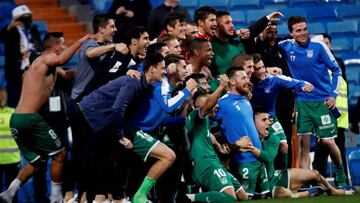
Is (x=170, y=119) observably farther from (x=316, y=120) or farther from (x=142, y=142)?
(x=316, y=120)

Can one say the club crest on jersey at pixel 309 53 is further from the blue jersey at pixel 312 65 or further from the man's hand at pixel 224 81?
the man's hand at pixel 224 81

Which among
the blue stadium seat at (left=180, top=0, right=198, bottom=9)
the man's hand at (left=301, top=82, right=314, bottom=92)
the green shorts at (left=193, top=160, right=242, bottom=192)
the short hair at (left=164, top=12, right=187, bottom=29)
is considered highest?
the short hair at (left=164, top=12, right=187, bottom=29)

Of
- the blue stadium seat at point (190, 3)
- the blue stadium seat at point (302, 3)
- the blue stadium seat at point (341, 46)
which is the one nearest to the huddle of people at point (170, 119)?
the blue stadium seat at point (341, 46)

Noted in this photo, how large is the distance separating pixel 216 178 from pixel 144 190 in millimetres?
895

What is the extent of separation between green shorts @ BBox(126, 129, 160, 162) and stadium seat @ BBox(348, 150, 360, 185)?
4.46m

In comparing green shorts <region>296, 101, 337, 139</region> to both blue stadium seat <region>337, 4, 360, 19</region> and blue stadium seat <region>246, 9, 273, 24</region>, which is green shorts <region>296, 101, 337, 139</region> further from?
blue stadium seat <region>337, 4, 360, 19</region>

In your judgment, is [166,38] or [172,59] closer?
[172,59]

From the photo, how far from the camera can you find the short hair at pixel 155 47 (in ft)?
44.9

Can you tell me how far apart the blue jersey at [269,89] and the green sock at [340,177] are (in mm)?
980

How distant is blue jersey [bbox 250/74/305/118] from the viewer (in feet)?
48.3

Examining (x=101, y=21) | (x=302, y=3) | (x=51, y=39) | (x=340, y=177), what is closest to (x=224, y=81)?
(x=101, y=21)

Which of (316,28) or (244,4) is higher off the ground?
(244,4)

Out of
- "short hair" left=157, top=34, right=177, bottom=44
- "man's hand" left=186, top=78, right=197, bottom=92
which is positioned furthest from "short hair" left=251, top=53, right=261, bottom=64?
"man's hand" left=186, top=78, right=197, bottom=92

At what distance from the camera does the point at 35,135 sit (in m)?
14.1
